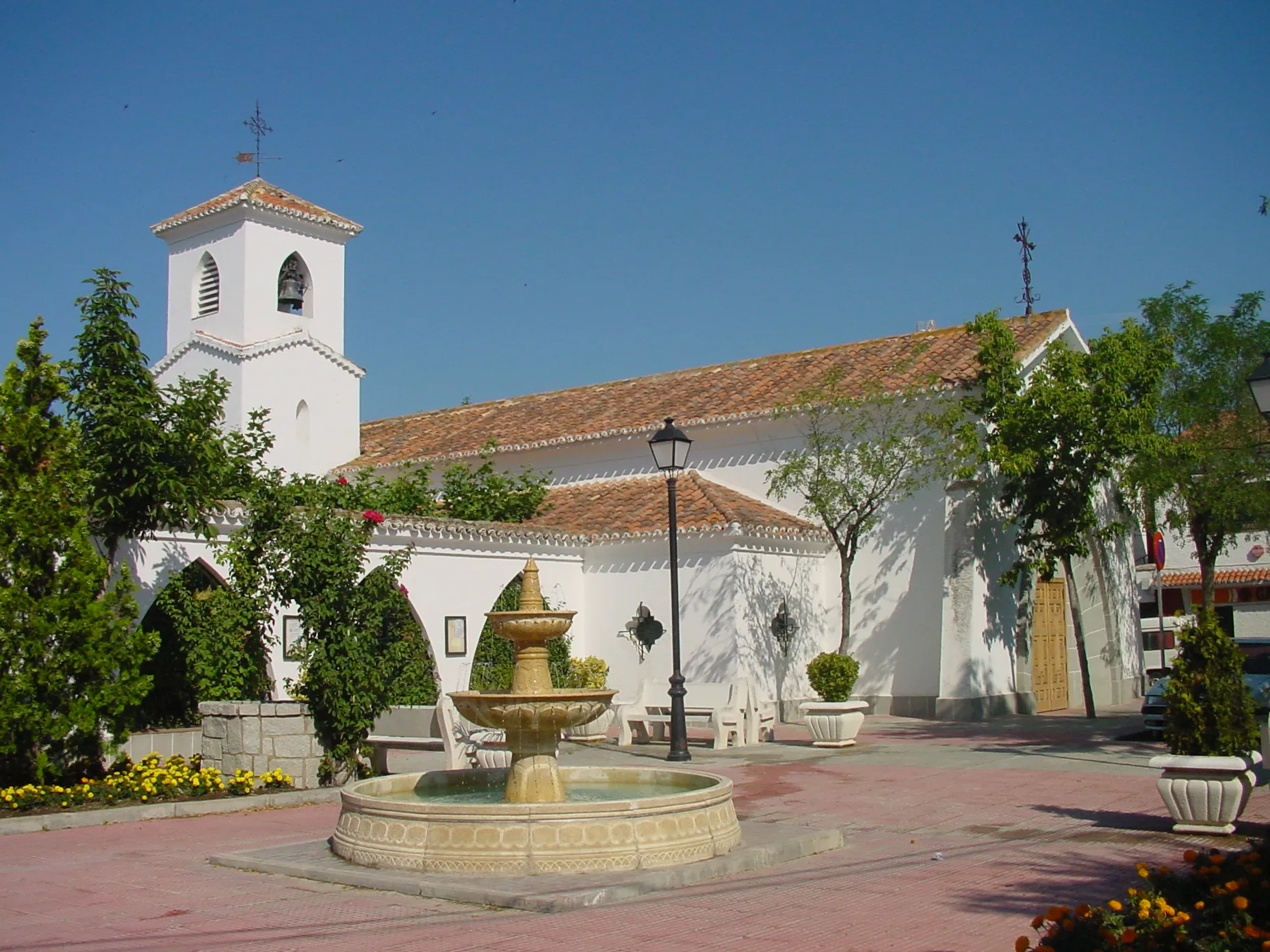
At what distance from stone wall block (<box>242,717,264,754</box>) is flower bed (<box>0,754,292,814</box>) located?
259 mm

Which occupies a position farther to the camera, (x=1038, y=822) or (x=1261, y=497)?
(x=1261, y=497)

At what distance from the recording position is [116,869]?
944 cm

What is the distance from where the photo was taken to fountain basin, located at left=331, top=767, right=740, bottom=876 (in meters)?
8.58

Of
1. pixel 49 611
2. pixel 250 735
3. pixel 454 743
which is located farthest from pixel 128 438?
pixel 454 743

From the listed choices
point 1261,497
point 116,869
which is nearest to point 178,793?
point 116,869

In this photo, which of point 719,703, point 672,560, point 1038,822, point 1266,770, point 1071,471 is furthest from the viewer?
point 1071,471

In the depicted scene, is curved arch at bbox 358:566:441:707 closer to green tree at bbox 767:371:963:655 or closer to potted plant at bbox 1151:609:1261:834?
green tree at bbox 767:371:963:655

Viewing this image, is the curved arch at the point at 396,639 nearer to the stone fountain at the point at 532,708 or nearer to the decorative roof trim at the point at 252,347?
the stone fountain at the point at 532,708

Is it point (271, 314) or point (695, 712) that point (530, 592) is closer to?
point (695, 712)

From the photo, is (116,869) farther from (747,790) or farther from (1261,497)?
(1261,497)

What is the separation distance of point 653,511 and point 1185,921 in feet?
59.6

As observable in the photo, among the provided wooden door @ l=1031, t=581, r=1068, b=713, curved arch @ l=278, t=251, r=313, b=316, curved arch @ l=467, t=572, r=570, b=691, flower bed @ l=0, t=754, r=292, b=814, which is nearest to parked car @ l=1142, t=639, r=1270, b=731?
wooden door @ l=1031, t=581, r=1068, b=713

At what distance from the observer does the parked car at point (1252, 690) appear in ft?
58.5

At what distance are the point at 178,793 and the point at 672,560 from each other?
6635 mm
